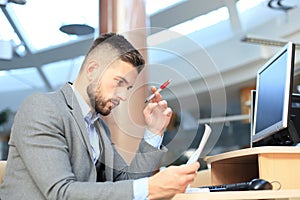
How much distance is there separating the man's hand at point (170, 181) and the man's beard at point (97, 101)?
37cm

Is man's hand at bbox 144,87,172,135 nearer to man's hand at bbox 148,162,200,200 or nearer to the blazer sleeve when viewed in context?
the blazer sleeve

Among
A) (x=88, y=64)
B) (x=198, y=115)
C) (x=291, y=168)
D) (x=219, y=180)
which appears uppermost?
(x=88, y=64)

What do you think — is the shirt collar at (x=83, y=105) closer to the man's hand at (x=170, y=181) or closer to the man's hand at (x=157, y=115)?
the man's hand at (x=157, y=115)

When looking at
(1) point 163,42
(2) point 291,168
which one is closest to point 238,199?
(2) point 291,168

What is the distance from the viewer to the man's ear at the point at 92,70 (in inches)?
51.3

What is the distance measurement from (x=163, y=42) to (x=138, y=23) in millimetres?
1836

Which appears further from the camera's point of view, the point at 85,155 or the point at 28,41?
the point at 28,41

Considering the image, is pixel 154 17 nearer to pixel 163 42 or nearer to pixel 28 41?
pixel 28 41

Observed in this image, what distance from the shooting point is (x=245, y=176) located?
178 centimetres

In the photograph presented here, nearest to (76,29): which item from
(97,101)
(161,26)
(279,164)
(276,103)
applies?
(161,26)

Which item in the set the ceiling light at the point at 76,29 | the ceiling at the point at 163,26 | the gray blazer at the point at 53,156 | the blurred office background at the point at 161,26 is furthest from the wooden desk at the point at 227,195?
the ceiling light at the point at 76,29

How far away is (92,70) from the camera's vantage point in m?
1.32

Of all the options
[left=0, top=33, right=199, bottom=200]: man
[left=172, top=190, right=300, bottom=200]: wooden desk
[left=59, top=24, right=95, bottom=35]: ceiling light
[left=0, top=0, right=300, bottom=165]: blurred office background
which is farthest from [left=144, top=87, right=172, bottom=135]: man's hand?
[left=59, top=24, right=95, bottom=35]: ceiling light

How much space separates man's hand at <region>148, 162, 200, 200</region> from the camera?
3.30 feet
